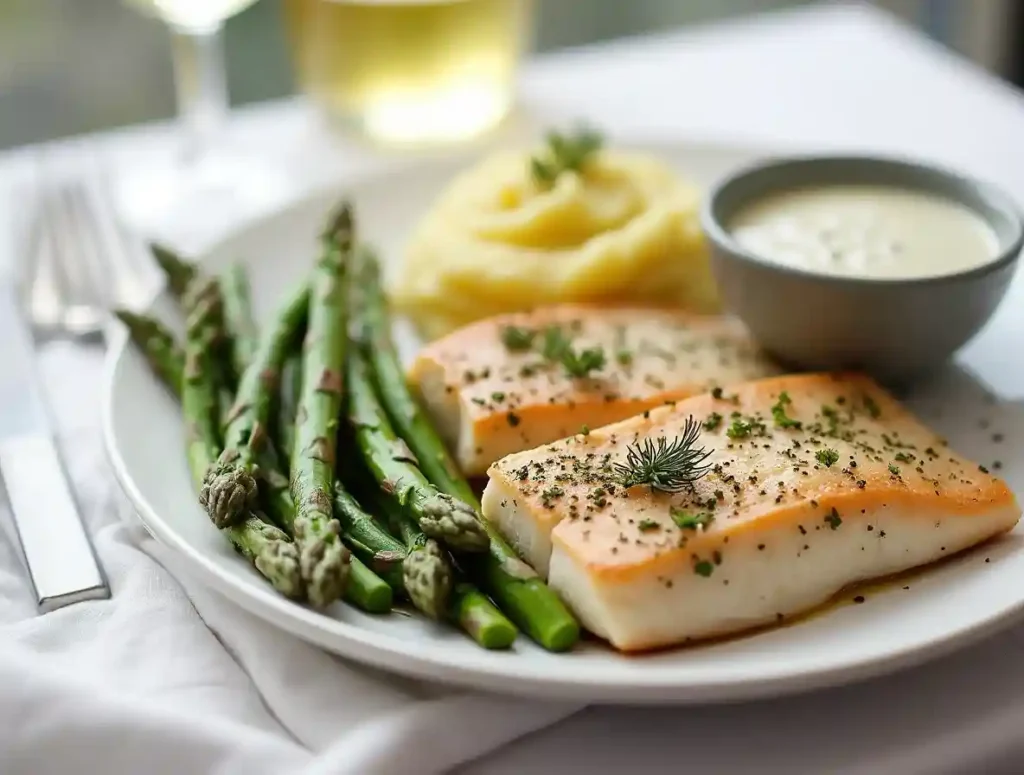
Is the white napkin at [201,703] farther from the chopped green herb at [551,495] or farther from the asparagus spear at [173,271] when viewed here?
the asparagus spear at [173,271]

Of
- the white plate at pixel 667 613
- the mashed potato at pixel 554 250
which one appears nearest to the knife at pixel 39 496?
the white plate at pixel 667 613

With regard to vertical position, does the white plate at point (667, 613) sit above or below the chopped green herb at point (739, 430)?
below

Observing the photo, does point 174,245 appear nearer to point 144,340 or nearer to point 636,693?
point 144,340

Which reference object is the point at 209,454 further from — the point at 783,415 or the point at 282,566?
the point at 783,415

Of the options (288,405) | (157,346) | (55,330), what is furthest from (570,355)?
(55,330)

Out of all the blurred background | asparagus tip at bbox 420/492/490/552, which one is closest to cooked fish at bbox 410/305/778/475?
asparagus tip at bbox 420/492/490/552

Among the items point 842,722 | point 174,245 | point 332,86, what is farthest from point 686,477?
point 332,86
